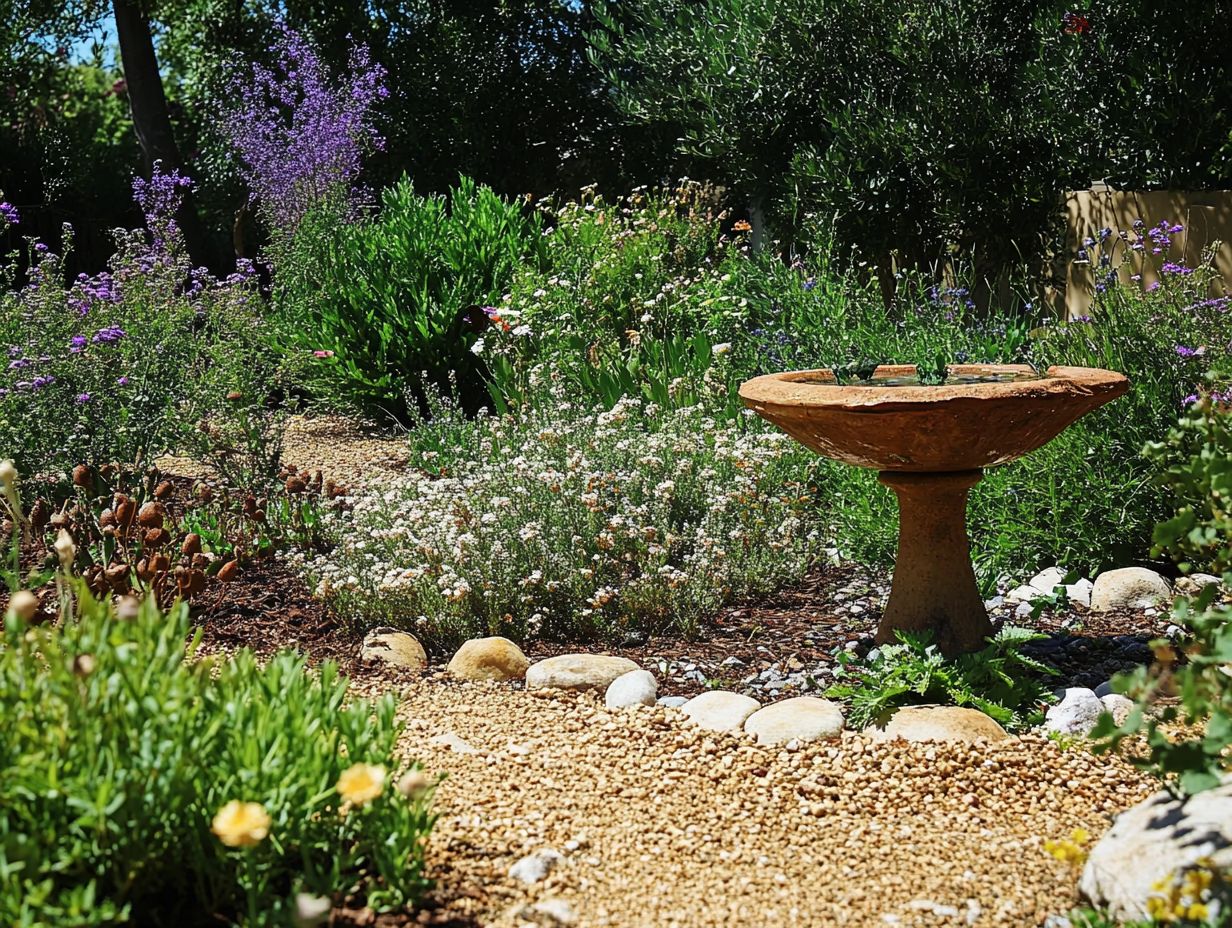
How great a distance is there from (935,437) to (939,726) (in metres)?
0.88

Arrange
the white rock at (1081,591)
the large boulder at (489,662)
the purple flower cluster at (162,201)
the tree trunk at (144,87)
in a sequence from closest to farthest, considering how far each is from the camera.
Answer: the large boulder at (489,662) → the white rock at (1081,591) → the purple flower cluster at (162,201) → the tree trunk at (144,87)

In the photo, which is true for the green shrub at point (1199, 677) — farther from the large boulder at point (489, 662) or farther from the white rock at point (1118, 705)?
the large boulder at point (489, 662)

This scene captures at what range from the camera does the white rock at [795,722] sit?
12.4 feet

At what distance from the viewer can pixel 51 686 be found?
228 centimetres

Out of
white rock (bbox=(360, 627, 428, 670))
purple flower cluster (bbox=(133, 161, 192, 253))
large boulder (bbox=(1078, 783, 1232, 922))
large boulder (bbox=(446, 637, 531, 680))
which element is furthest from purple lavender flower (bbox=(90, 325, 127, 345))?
large boulder (bbox=(1078, 783, 1232, 922))

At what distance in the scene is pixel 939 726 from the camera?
147 inches

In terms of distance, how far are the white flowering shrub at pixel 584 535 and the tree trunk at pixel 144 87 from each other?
946cm

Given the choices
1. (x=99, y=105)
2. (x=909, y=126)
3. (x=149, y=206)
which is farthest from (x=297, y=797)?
(x=99, y=105)

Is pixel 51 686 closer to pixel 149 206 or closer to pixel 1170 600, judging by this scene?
pixel 1170 600

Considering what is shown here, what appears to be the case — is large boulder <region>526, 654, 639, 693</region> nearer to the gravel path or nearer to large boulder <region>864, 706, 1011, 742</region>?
the gravel path

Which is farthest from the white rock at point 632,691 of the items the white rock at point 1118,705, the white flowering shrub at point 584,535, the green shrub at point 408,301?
the green shrub at point 408,301

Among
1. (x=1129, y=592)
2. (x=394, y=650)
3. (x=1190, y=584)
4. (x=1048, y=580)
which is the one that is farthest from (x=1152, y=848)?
(x=394, y=650)

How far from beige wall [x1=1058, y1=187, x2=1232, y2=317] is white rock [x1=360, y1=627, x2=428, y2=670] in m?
4.01

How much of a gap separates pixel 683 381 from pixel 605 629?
2.35 meters
